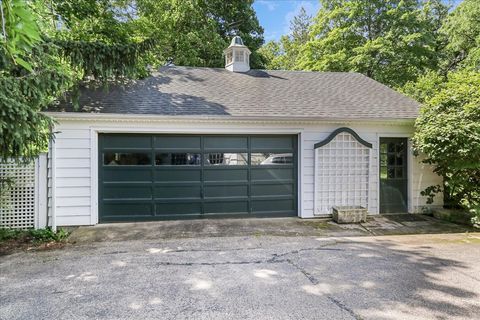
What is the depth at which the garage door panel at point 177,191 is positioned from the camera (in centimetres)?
698

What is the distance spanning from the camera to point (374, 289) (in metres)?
3.55

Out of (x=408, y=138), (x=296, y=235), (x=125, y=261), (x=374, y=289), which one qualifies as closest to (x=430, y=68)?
(x=408, y=138)

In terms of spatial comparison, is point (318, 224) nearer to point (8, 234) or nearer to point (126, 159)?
point (126, 159)

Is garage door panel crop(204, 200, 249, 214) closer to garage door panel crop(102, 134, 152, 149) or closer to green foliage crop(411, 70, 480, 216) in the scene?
garage door panel crop(102, 134, 152, 149)

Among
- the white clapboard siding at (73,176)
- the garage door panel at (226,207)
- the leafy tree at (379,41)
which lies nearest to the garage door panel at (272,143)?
the garage door panel at (226,207)

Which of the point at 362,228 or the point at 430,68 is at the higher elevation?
the point at 430,68

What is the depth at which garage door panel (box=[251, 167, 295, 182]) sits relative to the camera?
729 cm

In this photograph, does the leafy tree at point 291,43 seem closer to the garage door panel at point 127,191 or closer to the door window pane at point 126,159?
the door window pane at point 126,159

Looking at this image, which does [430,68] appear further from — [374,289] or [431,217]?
[374,289]

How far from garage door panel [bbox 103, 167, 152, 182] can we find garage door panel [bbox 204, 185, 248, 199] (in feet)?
4.55

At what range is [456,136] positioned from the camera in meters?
6.07

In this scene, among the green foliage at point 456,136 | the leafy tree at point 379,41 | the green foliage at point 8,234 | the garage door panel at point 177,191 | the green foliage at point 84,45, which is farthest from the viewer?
the leafy tree at point 379,41

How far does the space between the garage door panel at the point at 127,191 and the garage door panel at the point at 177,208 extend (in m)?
0.36

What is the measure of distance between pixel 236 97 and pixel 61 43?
4.10m
